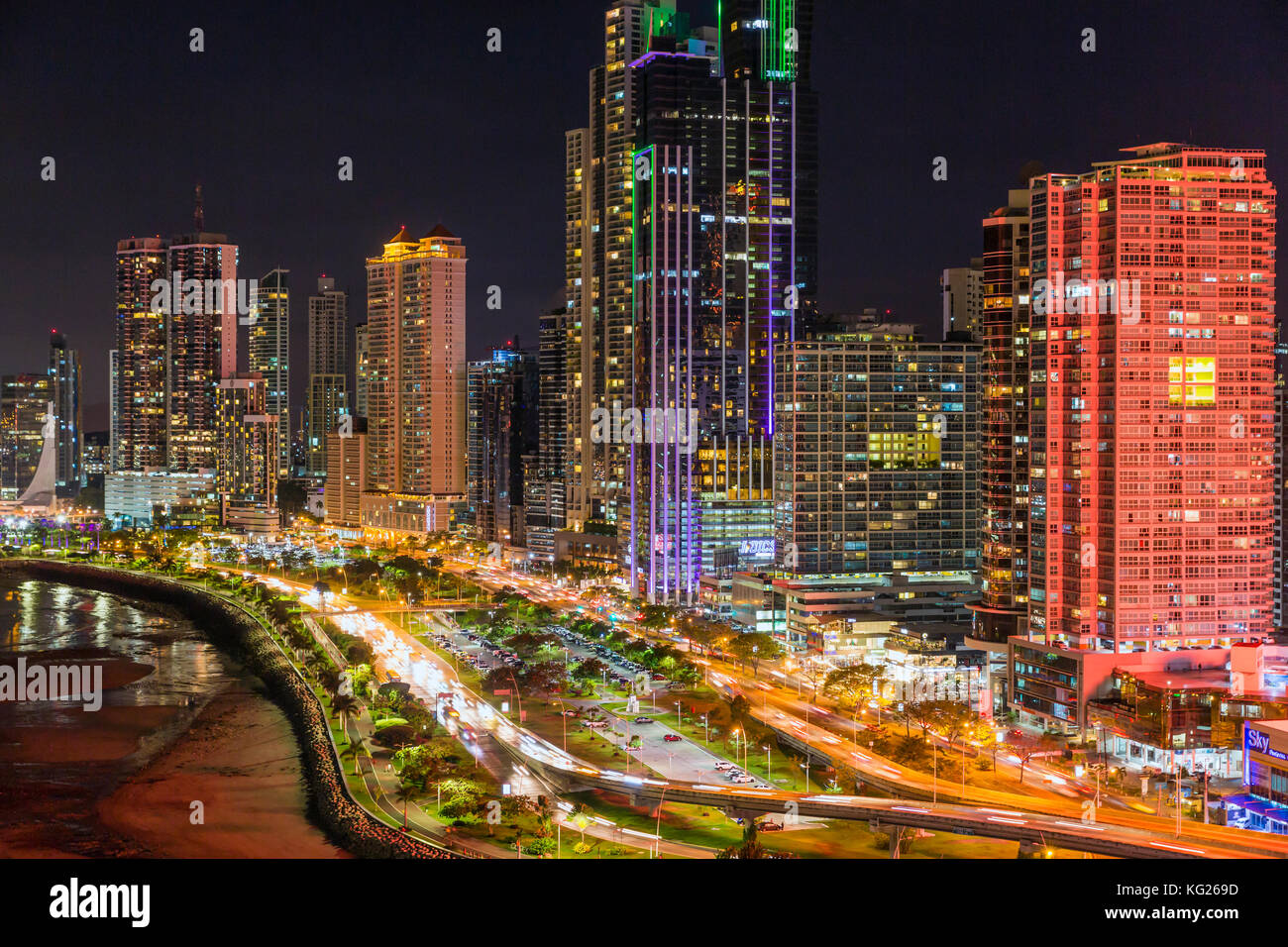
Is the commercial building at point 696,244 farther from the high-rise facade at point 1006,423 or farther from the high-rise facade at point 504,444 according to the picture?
the high-rise facade at point 1006,423

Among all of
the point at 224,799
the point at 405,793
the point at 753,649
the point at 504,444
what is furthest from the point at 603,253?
the point at 405,793

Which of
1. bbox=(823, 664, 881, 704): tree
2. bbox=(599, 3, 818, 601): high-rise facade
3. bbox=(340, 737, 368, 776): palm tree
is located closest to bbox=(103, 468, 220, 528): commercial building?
bbox=(599, 3, 818, 601): high-rise facade

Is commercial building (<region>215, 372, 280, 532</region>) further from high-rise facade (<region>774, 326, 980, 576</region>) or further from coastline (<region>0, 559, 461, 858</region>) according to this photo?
high-rise facade (<region>774, 326, 980, 576</region>)

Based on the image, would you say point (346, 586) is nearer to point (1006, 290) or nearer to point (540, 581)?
point (540, 581)

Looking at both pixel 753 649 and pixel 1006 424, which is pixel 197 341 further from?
pixel 1006 424

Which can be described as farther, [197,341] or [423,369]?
[197,341]
